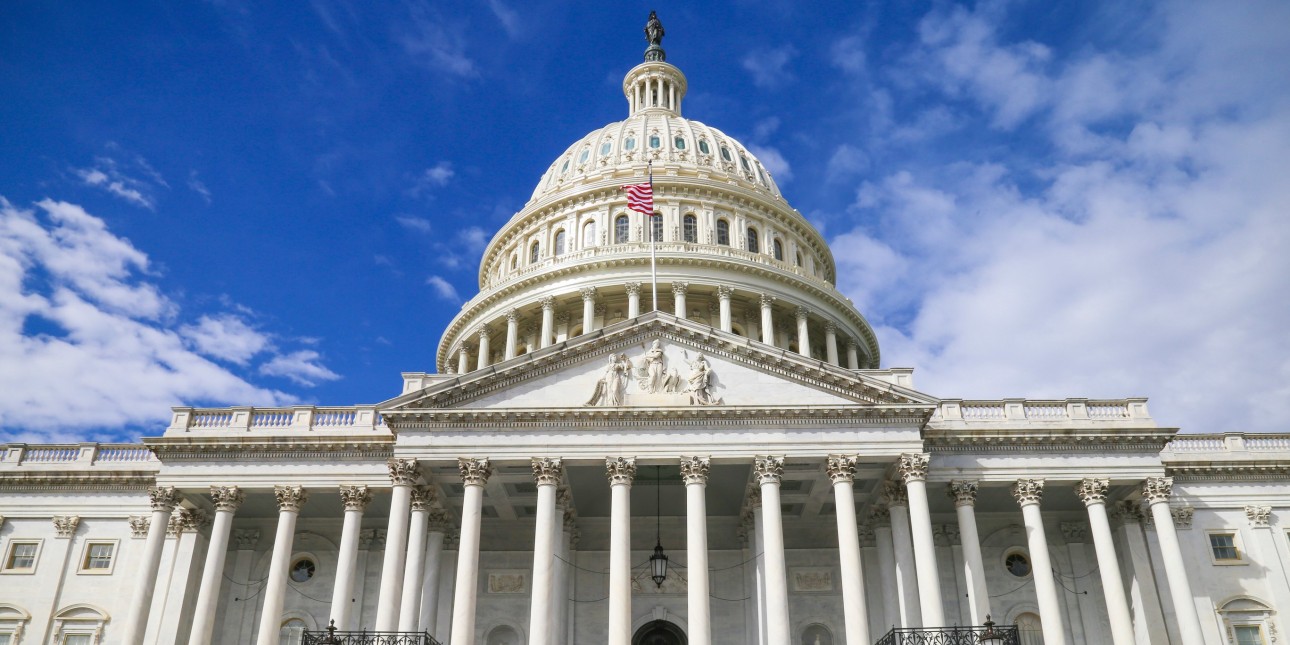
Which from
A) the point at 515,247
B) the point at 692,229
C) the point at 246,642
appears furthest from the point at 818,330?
the point at 246,642

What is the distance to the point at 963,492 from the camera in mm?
35531

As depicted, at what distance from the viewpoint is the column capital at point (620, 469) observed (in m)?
33.5

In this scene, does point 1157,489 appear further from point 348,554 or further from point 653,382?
point 348,554

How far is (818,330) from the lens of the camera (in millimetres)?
60031

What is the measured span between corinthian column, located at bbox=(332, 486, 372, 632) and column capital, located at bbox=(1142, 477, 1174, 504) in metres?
28.6

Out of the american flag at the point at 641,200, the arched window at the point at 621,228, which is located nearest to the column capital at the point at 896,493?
the american flag at the point at 641,200

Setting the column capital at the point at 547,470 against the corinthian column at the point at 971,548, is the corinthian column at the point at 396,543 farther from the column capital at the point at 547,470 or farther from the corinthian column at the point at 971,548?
the corinthian column at the point at 971,548

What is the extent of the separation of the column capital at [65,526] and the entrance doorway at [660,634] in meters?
23.6

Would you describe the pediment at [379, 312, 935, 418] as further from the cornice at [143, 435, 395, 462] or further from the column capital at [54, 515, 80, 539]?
the column capital at [54, 515, 80, 539]

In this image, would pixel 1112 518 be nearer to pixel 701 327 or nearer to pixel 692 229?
pixel 701 327

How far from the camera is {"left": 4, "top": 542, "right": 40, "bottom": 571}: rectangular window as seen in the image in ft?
130

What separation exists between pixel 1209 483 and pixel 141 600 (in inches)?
1619

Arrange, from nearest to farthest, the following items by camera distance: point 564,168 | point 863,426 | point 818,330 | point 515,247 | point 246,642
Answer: point 863,426 → point 246,642 → point 818,330 → point 515,247 → point 564,168

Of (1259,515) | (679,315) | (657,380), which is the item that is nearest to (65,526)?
(657,380)
